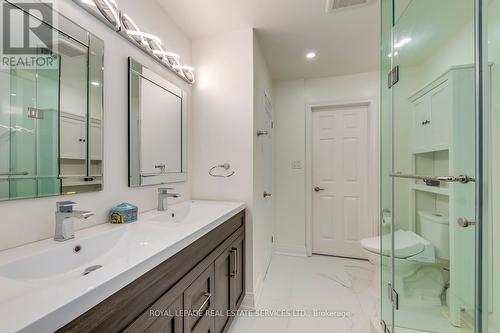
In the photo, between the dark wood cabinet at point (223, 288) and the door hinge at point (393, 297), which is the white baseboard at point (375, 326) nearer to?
the door hinge at point (393, 297)

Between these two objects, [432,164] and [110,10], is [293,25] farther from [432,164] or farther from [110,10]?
[432,164]

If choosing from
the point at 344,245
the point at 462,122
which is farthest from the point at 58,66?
the point at 344,245

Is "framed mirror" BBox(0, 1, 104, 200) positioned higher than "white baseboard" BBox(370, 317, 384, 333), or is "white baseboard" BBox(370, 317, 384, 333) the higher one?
"framed mirror" BBox(0, 1, 104, 200)

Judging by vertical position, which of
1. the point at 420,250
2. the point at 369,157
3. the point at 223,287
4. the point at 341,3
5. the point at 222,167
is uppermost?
the point at 341,3

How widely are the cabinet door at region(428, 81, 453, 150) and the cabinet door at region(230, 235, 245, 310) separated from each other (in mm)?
1401

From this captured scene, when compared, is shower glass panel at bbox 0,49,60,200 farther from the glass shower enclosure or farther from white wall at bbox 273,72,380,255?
white wall at bbox 273,72,380,255

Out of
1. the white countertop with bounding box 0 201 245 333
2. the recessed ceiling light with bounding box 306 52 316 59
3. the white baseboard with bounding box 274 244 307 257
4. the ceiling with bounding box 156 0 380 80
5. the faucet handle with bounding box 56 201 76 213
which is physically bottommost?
the white baseboard with bounding box 274 244 307 257

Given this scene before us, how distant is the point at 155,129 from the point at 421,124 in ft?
5.73

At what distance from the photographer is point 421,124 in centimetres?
139

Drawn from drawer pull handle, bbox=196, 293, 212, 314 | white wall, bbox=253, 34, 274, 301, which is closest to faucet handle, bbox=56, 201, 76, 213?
drawer pull handle, bbox=196, 293, 212, 314

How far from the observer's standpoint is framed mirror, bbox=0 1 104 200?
30.9 inches

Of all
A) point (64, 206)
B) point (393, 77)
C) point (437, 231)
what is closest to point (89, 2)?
point (64, 206)

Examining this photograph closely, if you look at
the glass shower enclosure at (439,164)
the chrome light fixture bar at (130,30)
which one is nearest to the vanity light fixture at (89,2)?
the chrome light fixture bar at (130,30)

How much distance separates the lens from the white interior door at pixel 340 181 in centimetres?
279
